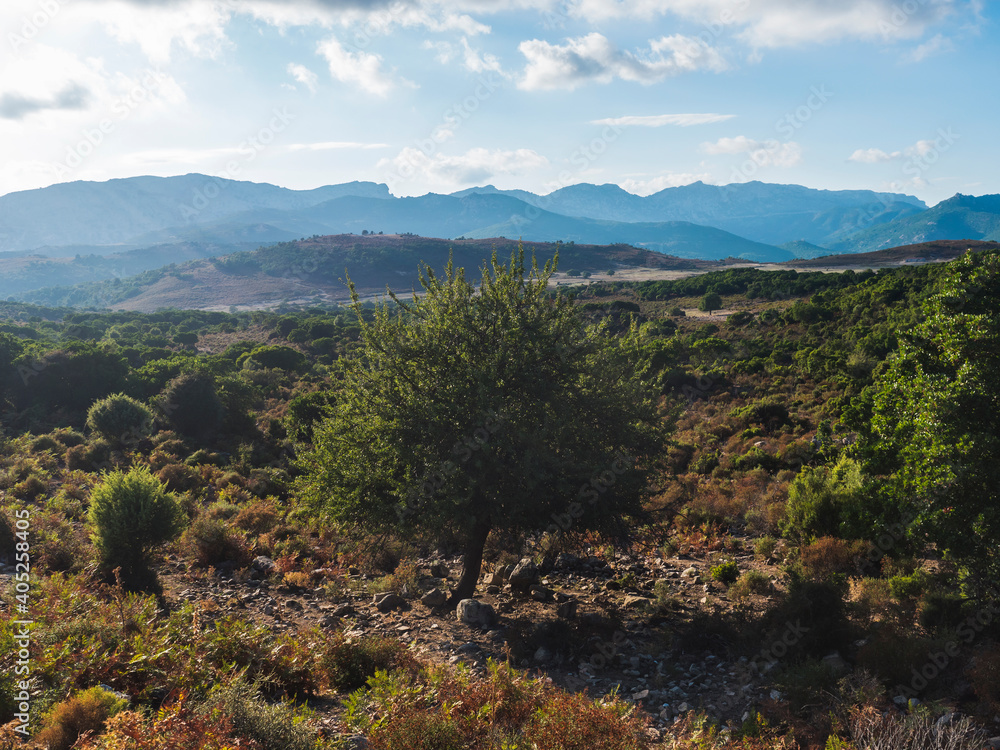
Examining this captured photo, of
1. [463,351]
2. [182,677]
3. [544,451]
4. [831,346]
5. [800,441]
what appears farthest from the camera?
[831,346]

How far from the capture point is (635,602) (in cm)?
1164

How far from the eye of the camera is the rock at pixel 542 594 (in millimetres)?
12123

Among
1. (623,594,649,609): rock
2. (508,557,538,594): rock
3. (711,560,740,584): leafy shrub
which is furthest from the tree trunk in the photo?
(711,560,740,584): leafy shrub

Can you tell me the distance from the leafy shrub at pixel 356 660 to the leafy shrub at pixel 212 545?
6236 mm

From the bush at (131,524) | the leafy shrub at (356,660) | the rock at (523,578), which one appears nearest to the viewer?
the leafy shrub at (356,660)

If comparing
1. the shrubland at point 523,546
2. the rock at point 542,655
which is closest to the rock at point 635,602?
the shrubland at point 523,546

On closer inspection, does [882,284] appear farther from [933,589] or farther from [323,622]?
[323,622]

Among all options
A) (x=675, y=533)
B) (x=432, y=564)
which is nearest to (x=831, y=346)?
(x=675, y=533)

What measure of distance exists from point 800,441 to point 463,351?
14941mm

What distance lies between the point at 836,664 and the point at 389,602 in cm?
846

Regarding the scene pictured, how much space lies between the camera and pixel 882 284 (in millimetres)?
42062

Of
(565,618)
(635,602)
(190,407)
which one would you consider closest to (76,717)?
(565,618)

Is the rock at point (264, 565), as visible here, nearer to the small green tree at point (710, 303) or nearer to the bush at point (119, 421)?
the bush at point (119, 421)

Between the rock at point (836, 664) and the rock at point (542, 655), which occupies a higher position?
the rock at point (836, 664)
